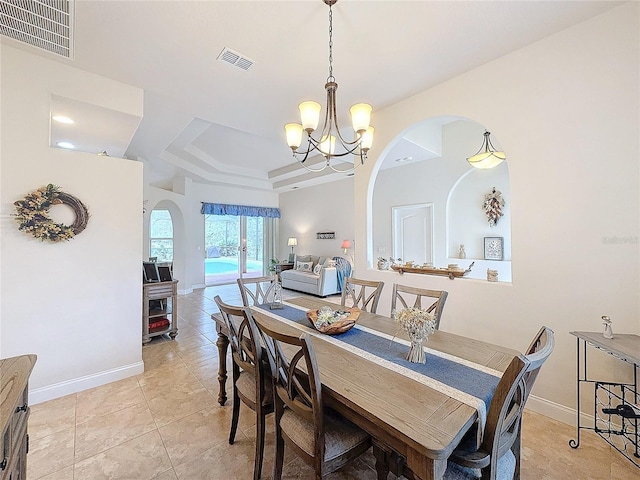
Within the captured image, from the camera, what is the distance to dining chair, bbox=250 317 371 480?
1.18 metres

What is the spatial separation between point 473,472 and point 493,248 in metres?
4.34

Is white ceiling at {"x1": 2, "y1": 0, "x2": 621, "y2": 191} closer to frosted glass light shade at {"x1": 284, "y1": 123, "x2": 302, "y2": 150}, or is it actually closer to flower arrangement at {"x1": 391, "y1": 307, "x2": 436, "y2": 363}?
frosted glass light shade at {"x1": 284, "y1": 123, "x2": 302, "y2": 150}

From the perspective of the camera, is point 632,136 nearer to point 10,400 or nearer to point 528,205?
point 528,205

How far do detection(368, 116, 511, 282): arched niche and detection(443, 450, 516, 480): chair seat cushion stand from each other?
143 inches

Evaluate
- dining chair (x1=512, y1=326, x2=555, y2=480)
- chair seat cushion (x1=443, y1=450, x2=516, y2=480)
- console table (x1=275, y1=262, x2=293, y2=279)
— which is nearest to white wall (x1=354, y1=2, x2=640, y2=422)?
dining chair (x1=512, y1=326, x2=555, y2=480)

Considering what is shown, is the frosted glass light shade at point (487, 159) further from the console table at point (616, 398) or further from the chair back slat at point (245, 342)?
the chair back slat at point (245, 342)

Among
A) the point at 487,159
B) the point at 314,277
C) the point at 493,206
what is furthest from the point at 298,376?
the point at 314,277

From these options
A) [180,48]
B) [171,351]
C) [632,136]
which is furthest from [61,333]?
[632,136]

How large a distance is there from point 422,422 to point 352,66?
2.66 metres

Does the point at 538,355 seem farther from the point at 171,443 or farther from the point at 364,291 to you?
the point at 171,443

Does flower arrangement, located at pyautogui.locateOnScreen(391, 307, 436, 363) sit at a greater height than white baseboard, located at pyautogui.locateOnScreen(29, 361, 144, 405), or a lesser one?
greater

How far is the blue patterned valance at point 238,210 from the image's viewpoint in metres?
7.82

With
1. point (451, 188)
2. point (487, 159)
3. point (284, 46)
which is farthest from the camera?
point (451, 188)

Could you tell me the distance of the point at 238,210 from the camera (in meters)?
8.48
